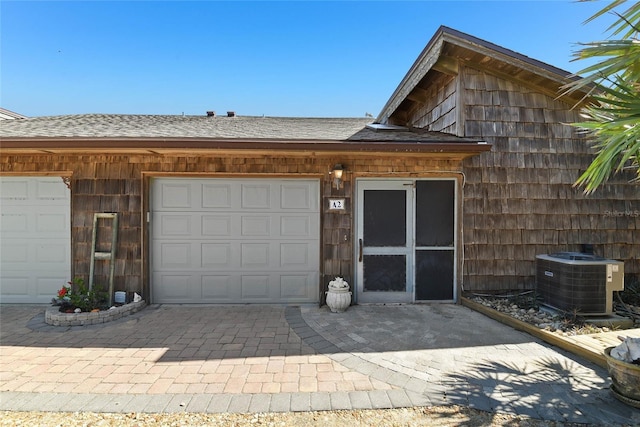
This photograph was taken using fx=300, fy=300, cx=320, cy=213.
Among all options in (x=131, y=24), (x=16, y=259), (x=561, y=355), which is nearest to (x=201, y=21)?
(x=131, y=24)

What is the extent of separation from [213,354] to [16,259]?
426 cm

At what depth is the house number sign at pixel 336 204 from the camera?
493 cm

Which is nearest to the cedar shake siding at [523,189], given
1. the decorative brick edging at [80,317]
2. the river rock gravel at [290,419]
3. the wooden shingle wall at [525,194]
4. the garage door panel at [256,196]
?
the wooden shingle wall at [525,194]

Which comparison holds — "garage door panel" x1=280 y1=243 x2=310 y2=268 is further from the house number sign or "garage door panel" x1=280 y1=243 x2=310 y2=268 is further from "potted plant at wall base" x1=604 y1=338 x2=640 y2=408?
"potted plant at wall base" x1=604 y1=338 x2=640 y2=408

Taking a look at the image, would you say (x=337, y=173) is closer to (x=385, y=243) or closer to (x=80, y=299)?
(x=385, y=243)

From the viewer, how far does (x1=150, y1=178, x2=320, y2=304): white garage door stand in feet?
16.4

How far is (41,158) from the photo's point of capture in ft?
16.0

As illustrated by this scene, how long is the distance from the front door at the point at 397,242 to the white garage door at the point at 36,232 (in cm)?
489

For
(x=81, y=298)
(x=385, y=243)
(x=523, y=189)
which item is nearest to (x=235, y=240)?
(x=81, y=298)

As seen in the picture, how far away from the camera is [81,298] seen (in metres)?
4.33

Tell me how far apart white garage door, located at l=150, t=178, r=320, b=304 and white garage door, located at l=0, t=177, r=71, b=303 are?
4.86 feet

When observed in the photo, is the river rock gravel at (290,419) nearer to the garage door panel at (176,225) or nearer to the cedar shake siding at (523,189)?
the garage door panel at (176,225)

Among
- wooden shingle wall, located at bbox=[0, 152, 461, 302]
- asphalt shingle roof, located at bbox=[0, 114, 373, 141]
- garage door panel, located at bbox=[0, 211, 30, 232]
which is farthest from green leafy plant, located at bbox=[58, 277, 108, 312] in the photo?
asphalt shingle roof, located at bbox=[0, 114, 373, 141]

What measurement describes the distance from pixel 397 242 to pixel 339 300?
138cm
